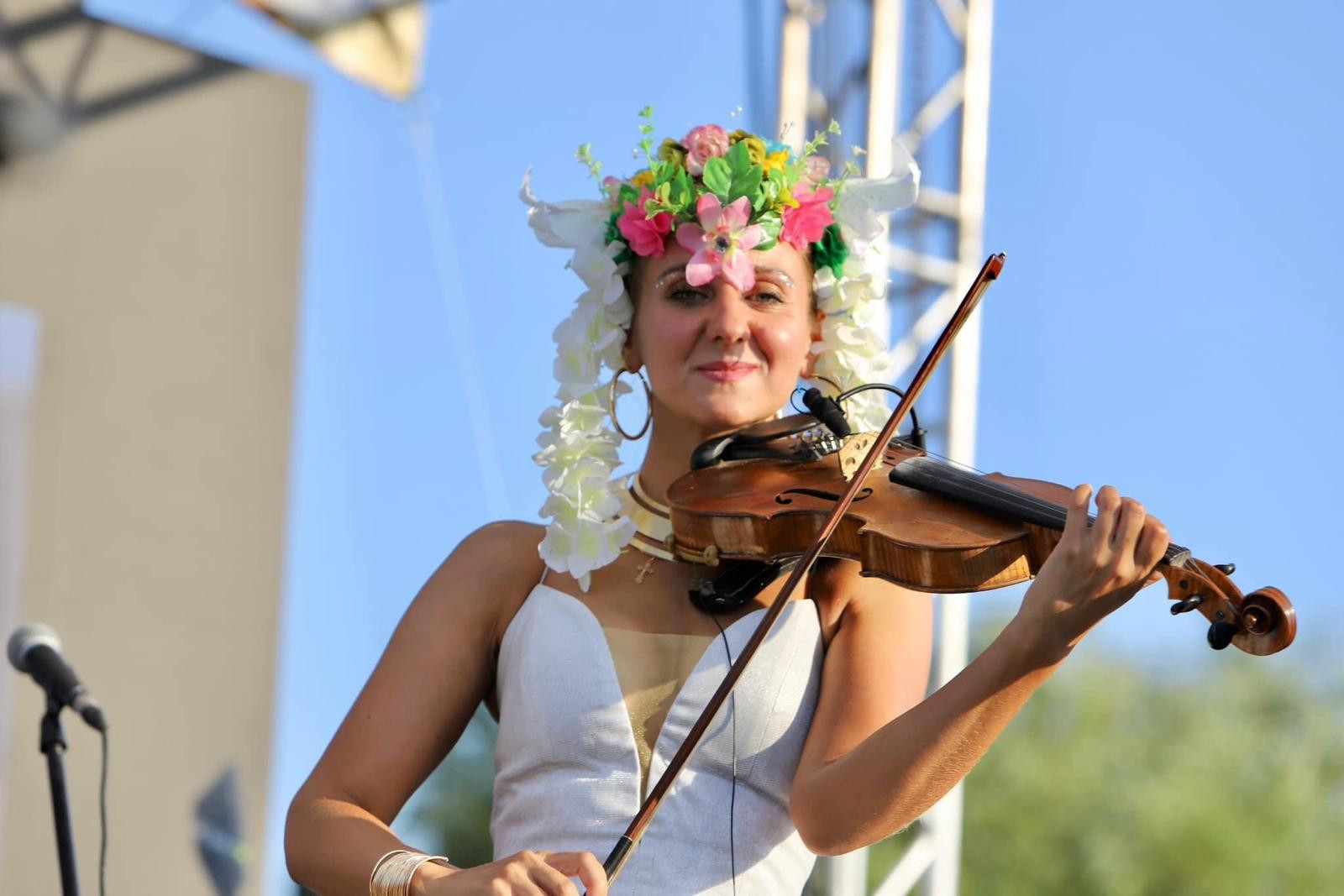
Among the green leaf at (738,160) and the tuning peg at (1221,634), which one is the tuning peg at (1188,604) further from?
the green leaf at (738,160)

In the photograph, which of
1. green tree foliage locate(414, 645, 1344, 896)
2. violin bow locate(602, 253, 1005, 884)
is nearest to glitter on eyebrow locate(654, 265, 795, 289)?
violin bow locate(602, 253, 1005, 884)

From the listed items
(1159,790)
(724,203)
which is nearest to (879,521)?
(724,203)

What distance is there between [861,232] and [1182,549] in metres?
0.85

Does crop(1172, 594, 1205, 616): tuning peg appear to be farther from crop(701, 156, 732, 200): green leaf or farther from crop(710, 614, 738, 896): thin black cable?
crop(701, 156, 732, 200): green leaf

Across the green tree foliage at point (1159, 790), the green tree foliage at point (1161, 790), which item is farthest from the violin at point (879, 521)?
the green tree foliage at point (1161, 790)

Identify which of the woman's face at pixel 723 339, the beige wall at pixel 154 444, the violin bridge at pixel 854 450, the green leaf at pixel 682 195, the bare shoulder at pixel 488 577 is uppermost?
the green leaf at pixel 682 195

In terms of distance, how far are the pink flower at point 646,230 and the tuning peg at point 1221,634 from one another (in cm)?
96

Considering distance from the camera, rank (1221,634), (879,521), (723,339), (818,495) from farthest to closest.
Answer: (723,339) → (818,495) → (879,521) → (1221,634)

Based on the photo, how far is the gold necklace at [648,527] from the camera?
6.94ft

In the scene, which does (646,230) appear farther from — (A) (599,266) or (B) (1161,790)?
(B) (1161,790)

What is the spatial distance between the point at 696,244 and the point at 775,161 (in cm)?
19

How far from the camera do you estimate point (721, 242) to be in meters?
2.13

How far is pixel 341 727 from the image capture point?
2023mm

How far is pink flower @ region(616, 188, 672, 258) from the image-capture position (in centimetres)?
220
